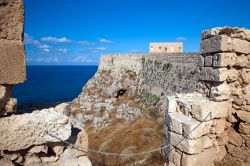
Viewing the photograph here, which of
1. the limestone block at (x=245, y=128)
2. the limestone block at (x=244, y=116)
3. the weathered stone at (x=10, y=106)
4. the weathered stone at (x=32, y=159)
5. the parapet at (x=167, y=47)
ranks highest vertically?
the parapet at (x=167, y=47)

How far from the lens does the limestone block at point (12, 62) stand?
3.52 m

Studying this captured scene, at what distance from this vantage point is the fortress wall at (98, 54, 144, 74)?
33.8 m

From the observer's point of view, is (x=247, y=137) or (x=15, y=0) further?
(x=247, y=137)

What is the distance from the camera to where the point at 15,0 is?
3527mm

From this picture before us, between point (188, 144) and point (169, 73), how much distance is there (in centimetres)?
1817

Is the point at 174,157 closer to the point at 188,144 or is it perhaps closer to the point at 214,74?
the point at 188,144

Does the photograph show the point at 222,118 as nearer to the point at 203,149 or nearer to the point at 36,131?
the point at 203,149

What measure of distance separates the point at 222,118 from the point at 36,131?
4.04 m

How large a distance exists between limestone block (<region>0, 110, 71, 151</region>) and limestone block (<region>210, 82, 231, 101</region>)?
338 centimetres

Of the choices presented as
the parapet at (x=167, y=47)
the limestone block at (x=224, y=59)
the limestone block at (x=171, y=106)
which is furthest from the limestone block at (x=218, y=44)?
the parapet at (x=167, y=47)

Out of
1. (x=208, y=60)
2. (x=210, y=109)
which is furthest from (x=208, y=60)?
(x=210, y=109)

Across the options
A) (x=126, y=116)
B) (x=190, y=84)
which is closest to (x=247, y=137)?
(x=190, y=84)

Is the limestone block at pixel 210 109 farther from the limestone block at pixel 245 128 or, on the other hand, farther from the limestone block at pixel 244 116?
the limestone block at pixel 245 128

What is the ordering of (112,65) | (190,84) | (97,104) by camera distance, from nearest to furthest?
(190,84) → (97,104) → (112,65)
